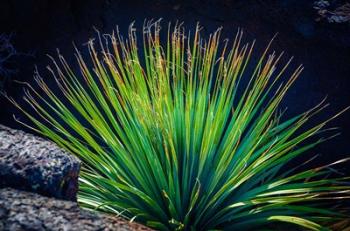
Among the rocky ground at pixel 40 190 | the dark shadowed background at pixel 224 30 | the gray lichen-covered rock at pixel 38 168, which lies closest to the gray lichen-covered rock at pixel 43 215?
the rocky ground at pixel 40 190

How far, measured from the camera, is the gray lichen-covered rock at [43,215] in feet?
6.62

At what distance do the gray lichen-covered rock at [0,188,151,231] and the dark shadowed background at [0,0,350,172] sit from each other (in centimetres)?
220

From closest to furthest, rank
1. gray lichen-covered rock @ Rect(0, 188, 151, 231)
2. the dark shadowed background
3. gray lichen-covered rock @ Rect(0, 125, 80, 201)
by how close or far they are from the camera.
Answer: gray lichen-covered rock @ Rect(0, 188, 151, 231) < gray lichen-covered rock @ Rect(0, 125, 80, 201) < the dark shadowed background

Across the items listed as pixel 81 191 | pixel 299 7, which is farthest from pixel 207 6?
pixel 81 191

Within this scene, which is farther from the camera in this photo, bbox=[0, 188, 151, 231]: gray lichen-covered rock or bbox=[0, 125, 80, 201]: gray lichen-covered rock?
bbox=[0, 125, 80, 201]: gray lichen-covered rock

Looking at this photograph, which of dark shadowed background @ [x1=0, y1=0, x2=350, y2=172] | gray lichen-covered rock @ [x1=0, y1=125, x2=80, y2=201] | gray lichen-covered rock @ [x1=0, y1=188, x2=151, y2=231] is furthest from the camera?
dark shadowed background @ [x1=0, y1=0, x2=350, y2=172]

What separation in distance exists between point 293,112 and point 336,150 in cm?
38

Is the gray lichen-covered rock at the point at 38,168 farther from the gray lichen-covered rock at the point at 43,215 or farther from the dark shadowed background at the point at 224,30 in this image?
the dark shadowed background at the point at 224,30

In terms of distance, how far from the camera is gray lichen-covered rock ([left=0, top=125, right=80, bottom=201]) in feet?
7.74

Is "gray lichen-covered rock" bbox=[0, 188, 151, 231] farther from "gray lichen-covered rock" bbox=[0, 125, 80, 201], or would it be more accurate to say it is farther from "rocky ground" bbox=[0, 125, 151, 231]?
"gray lichen-covered rock" bbox=[0, 125, 80, 201]

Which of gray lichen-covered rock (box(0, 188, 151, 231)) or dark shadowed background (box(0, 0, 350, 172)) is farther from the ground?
dark shadowed background (box(0, 0, 350, 172))

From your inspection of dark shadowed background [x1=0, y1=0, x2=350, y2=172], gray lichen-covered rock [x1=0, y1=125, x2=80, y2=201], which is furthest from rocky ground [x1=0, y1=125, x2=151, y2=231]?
dark shadowed background [x1=0, y1=0, x2=350, y2=172]

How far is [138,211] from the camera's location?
9.84 feet

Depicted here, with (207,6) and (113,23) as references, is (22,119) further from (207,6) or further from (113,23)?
(207,6)
